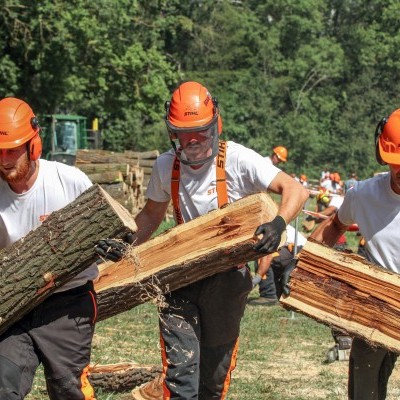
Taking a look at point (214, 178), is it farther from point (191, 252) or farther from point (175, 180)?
point (191, 252)

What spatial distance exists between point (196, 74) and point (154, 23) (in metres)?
24.1

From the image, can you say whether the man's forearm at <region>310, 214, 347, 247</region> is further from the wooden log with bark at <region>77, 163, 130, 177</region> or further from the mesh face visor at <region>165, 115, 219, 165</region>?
the wooden log with bark at <region>77, 163, 130, 177</region>

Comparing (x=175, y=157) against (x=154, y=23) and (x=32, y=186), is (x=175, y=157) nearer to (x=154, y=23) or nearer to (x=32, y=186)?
(x=32, y=186)

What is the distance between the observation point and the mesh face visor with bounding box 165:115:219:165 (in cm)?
599

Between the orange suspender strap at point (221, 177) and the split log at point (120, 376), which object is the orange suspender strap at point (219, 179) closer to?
the orange suspender strap at point (221, 177)

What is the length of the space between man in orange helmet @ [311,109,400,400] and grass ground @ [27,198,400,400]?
2209 mm

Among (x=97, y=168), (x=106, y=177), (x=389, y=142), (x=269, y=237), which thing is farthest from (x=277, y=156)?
(x=269, y=237)

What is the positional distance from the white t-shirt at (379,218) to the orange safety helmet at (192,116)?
0.96 meters

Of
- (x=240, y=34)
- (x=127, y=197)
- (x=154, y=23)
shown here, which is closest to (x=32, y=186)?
(x=127, y=197)

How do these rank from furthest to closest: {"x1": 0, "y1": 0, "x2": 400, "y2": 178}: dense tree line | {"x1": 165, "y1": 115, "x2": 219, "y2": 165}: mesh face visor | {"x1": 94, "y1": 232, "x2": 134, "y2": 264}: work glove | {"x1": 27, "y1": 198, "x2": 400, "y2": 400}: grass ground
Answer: {"x1": 0, "y1": 0, "x2": 400, "y2": 178}: dense tree line → {"x1": 27, "y1": 198, "x2": 400, "y2": 400}: grass ground → {"x1": 165, "y1": 115, "x2": 219, "y2": 165}: mesh face visor → {"x1": 94, "y1": 232, "x2": 134, "y2": 264}: work glove

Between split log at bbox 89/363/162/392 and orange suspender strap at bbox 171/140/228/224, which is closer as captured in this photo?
orange suspender strap at bbox 171/140/228/224

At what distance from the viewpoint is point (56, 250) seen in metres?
5.38

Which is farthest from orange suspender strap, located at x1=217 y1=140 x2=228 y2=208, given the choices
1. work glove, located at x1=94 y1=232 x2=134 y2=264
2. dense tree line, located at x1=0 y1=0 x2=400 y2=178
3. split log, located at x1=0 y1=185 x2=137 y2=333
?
dense tree line, located at x1=0 y1=0 x2=400 y2=178

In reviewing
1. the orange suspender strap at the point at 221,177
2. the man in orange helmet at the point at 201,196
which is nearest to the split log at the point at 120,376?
the man in orange helmet at the point at 201,196
